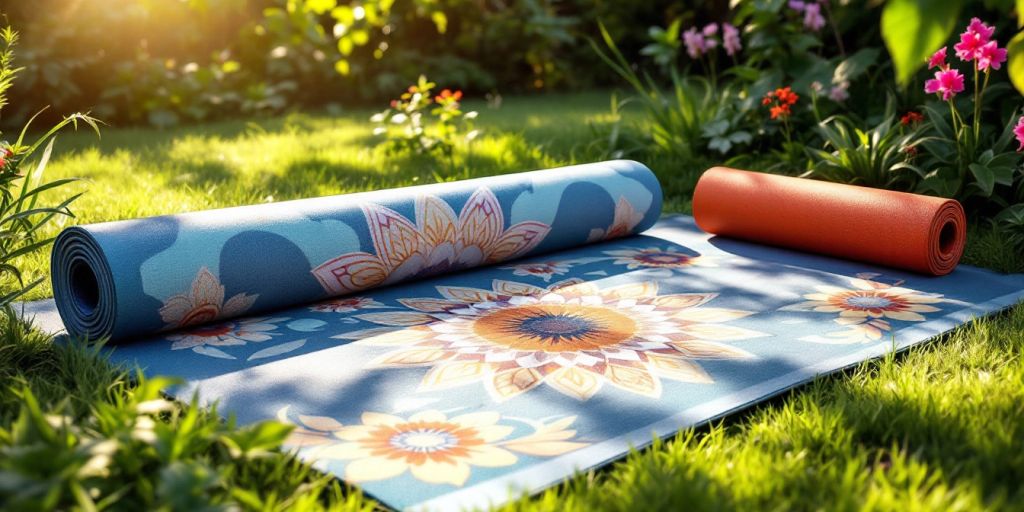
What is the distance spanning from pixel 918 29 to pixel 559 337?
5.36 ft

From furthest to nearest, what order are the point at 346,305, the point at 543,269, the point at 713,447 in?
the point at 543,269 < the point at 346,305 < the point at 713,447

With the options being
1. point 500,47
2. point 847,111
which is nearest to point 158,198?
point 847,111

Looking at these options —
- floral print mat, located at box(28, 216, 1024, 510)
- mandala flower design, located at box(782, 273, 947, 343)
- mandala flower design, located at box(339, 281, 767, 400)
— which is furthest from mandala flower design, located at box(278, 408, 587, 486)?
mandala flower design, located at box(782, 273, 947, 343)

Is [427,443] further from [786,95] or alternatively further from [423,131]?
[423,131]

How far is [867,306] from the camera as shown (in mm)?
2938

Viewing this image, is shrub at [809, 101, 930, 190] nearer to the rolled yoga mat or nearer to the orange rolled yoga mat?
the orange rolled yoga mat

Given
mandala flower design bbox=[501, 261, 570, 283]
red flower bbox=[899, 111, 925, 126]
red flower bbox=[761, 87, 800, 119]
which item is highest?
red flower bbox=[761, 87, 800, 119]

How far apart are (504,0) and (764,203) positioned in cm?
713

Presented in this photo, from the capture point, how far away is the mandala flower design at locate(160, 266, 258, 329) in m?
2.67

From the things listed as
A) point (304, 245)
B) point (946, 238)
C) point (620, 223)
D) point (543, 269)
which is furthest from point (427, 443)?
point (946, 238)

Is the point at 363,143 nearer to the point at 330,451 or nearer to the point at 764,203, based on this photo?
the point at 764,203

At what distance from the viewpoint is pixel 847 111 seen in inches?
190

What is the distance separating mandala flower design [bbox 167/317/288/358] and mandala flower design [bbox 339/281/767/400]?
27 centimetres

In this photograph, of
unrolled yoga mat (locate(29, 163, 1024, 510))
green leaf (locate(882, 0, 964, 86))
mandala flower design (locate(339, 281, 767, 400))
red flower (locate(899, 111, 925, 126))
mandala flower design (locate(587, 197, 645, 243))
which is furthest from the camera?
red flower (locate(899, 111, 925, 126))
